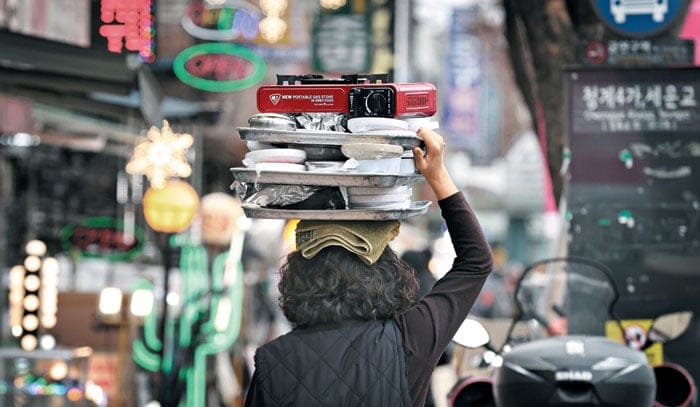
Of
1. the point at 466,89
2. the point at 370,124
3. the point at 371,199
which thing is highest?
the point at 466,89

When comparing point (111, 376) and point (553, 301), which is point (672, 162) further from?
point (111, 376)

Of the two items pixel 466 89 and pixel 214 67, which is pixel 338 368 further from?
pixel 466 89

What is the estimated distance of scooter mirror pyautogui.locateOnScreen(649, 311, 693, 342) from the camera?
638cm

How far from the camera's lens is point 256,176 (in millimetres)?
3861

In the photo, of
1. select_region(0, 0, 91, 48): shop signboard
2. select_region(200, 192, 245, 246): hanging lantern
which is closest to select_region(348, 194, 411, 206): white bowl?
select_region(0, 0, 91, 48): shop signboard

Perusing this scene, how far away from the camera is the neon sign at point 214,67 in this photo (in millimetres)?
13938

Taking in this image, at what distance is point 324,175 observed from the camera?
384cm

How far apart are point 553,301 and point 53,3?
7.73 m

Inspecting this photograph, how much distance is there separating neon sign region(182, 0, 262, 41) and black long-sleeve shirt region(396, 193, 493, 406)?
34.4 feet

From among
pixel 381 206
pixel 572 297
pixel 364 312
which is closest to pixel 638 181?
pixel 572 297

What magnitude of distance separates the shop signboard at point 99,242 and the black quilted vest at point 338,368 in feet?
40.1

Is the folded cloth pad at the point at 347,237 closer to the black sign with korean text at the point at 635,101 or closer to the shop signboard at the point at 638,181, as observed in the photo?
the shop signboard at the point at 638,181

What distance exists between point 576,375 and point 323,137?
1.55 meters

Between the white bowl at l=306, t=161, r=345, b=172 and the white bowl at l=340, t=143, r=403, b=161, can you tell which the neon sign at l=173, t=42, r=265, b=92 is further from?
the white bowl at l=340, t=143, r=403, b=161
